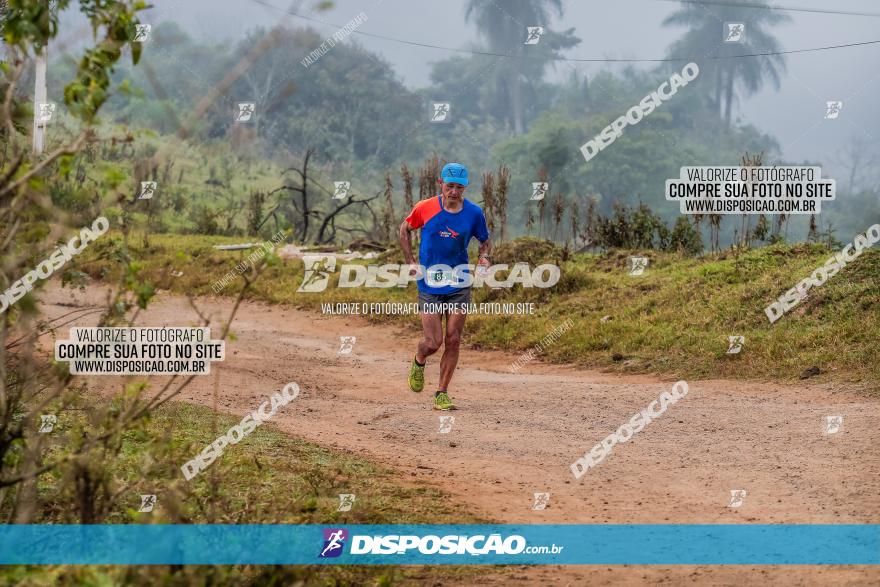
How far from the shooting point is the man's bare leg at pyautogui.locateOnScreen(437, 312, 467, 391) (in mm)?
9039

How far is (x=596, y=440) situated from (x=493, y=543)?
2835 millimetres

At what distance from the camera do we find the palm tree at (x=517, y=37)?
6256 centimetres

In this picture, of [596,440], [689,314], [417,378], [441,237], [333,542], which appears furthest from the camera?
[689,314]

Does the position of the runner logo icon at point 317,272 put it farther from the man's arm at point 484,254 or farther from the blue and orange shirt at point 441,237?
the blue and orange shirt at point 441,237

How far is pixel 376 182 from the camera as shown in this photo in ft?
162

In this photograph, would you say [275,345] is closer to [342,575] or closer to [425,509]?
[425,509]

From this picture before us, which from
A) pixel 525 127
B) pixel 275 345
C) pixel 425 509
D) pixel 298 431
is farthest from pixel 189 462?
pixel 525 127

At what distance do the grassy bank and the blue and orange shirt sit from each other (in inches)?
71.5

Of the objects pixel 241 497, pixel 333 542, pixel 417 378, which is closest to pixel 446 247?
pixel 417 378

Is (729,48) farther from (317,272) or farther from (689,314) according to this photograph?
(689,314)

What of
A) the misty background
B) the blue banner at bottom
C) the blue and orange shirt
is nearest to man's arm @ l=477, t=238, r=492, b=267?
the blue and orange shirt

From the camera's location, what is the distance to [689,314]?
1270 centimetres

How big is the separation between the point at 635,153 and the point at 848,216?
1108cm

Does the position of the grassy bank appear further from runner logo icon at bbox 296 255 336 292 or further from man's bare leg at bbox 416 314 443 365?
runner logo icon at bbox 296 255 336 292
